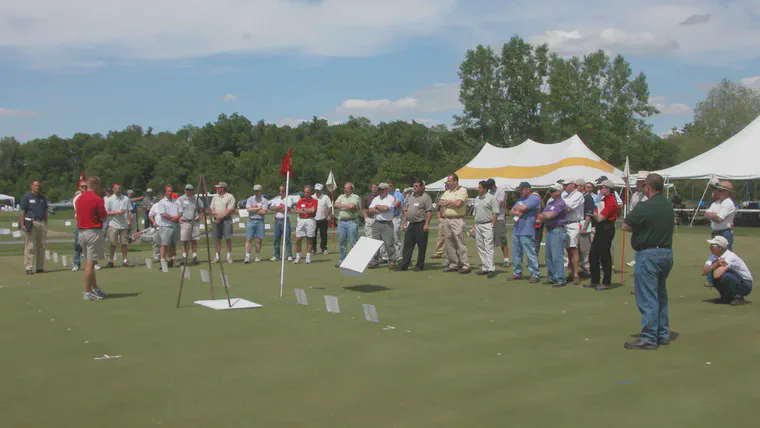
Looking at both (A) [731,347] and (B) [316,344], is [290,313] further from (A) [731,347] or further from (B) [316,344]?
(A) [731,347]

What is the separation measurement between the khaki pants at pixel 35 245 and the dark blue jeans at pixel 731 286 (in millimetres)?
13073

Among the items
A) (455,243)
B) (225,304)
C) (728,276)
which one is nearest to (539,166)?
(455,243)

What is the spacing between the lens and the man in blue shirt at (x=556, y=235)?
1188cm

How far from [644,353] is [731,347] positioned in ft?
3.42

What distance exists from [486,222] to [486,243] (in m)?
0.41

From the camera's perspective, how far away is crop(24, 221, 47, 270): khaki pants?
48.4ft

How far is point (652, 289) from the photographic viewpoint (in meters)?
7.20

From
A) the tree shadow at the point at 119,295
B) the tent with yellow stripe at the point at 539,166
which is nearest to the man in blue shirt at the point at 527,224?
the tree shadow at the point at 119,295

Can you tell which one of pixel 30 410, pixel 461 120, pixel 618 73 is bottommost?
pixel 30 410

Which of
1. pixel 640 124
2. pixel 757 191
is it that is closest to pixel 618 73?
pixel 640 124

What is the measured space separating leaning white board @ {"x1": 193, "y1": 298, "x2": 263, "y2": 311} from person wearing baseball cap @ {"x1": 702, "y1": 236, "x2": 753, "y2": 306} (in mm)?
6650

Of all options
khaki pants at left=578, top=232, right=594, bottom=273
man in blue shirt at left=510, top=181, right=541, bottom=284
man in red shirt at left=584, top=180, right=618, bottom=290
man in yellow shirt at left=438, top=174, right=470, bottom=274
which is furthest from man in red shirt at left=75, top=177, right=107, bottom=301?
khaki pants at left=578, top=232, right=594, bottom=273

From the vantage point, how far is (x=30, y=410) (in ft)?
17.4

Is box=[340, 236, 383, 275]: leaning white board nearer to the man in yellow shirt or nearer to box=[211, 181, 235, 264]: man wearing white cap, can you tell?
the man in yellow shirt
